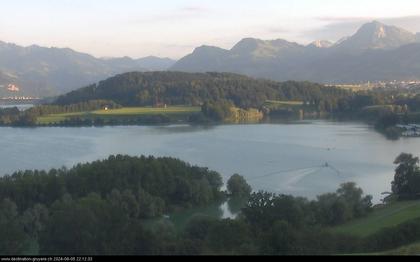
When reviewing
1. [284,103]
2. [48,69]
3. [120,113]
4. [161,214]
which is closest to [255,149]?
[161,214]

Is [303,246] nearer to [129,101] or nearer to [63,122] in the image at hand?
[63,122]

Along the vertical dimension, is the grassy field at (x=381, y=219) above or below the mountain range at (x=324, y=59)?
below

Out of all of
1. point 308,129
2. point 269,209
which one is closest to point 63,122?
point 308,129

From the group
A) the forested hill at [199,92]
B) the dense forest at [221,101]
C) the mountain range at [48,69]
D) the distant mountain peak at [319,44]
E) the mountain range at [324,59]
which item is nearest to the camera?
the dense forest at [221,101]

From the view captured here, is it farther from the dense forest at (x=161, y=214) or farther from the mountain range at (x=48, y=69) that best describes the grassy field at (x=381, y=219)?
the mountain range at (x=48, y=69)

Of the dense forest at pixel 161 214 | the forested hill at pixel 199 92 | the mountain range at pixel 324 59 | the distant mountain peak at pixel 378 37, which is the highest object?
the distant mountain peak at pixel 378 37

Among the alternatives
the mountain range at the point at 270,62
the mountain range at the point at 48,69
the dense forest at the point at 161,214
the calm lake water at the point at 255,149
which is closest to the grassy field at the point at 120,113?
the calm lake water at the point at 255,149

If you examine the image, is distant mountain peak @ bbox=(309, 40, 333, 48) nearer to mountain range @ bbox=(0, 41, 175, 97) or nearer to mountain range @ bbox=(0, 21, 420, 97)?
mountain range @ bbox=(0, 21, 420, 97)
